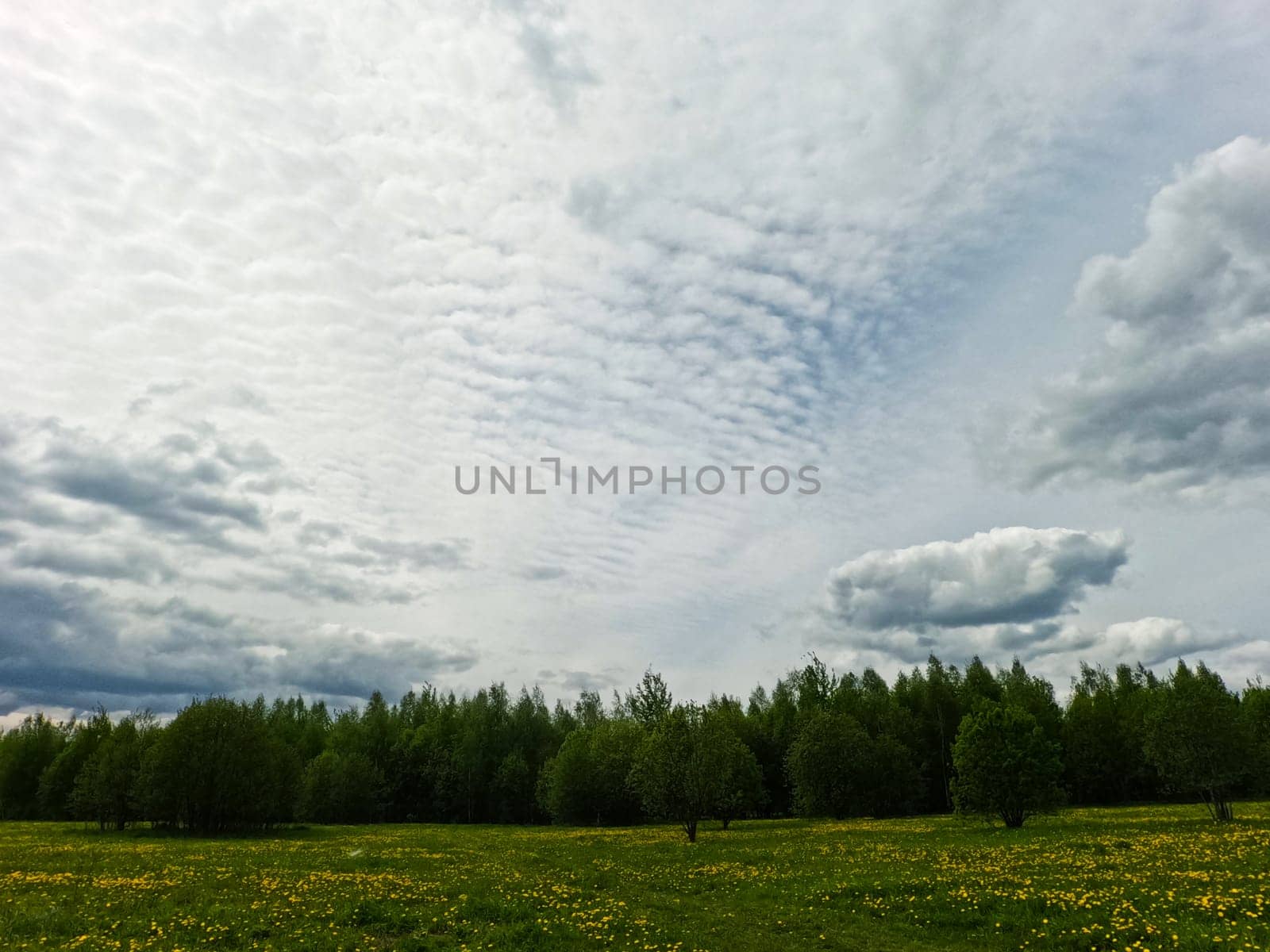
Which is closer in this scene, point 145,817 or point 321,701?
point 145,817

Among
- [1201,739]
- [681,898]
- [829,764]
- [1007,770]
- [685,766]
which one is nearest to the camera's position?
[681,898]

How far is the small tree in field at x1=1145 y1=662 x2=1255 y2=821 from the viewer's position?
4697 cm

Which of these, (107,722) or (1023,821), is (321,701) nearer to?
(107,722)

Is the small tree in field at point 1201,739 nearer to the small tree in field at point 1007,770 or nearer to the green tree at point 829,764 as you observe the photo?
the small tree in field at point 1007,770

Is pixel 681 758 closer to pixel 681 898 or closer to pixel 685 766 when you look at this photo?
pixel 685 766

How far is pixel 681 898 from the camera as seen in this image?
25172 mm

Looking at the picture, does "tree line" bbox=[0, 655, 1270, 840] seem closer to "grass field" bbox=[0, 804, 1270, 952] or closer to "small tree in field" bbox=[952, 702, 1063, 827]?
"small tree in field" bbox=[952, 702, 1063, 827]

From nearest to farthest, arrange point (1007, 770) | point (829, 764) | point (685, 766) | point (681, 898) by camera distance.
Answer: point (681, 898) < point (1007, 770) < point (685, 766) < point (829, 764)

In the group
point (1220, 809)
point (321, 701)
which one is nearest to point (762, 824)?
point (1220, 809)

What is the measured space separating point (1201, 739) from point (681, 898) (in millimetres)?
43907

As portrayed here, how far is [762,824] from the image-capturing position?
249ft

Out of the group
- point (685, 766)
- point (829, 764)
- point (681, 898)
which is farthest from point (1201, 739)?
point (681, 898)

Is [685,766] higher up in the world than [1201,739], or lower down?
lower down

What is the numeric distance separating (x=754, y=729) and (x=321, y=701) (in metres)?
133
